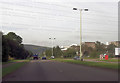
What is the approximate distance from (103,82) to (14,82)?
5.57 meters

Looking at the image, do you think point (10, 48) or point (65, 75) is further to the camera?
point (10, 48)

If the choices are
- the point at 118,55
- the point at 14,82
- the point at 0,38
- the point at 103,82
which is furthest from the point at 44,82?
the point at 118,55

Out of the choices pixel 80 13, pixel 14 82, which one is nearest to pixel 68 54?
pixel 80 13

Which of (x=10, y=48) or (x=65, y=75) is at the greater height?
(x=10, y=48)

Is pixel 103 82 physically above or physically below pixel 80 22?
below

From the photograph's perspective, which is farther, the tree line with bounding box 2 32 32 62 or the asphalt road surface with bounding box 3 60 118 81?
the tree line with bounding box 2 32 32 62

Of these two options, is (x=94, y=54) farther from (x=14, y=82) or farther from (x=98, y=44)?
(x=14, y=82)

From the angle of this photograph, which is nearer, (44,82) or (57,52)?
(44,82)

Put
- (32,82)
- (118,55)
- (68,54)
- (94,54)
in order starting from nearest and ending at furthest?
1. (32,82)
2. (118,55)
3. (94,54)
4. (68,54)

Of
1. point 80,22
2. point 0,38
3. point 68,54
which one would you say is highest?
point 80,22

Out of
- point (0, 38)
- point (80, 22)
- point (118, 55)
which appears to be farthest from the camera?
point (118, 55)

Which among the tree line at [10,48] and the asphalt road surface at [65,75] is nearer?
the asphalt road surface at [65,75]

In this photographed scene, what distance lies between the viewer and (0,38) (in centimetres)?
4969

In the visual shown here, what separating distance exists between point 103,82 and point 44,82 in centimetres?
358
